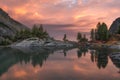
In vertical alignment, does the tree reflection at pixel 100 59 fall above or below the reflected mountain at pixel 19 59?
below

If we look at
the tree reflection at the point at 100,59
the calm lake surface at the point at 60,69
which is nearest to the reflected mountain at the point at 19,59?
the calm lake surface at the point at 60,69

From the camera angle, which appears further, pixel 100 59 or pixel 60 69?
pixel 100 59

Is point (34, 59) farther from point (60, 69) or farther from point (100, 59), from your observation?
point (60, 69)

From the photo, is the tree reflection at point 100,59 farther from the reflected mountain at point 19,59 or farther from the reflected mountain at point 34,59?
the reflected mountain at point 19,59

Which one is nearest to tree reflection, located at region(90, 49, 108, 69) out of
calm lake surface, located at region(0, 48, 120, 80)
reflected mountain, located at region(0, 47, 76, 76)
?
calm lake surface, located at region(0, 48, 120, 80)

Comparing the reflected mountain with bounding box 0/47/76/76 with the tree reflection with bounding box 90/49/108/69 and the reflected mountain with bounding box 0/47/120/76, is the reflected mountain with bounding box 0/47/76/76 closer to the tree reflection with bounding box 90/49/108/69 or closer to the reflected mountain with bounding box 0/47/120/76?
the reflected mountain with bounding box 0/47/120/76

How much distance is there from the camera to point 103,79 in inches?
1587

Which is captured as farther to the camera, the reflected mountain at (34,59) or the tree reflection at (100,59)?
the reflected mountain at (34,59)

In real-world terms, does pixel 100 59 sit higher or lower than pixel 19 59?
lower

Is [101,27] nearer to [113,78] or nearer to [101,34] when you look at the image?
[101,34]

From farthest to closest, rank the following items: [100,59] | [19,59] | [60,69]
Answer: [19,59] → [100,59] → [60,69]

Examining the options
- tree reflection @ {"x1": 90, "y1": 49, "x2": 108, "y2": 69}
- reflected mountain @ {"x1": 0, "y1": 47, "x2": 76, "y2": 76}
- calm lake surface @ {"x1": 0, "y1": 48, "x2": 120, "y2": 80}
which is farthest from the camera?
reflected mountain @ {"x1": 0, "y1": 47, "x2": 76, "y2": 76}

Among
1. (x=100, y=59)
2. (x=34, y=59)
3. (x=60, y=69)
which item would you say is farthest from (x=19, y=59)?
(x=60, y=69)

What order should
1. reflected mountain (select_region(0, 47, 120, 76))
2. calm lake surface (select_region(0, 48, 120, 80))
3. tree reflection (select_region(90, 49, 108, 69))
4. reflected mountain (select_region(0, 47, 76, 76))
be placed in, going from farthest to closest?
reflected mountain (select_region(0, 47, 76, 76))
reflected mountain (select_region(0, 47, 120, 76))
tree reflection (select_region(90, 49, 108, 69))
calm lake surface (select_region(0, 48, 120, 80))
